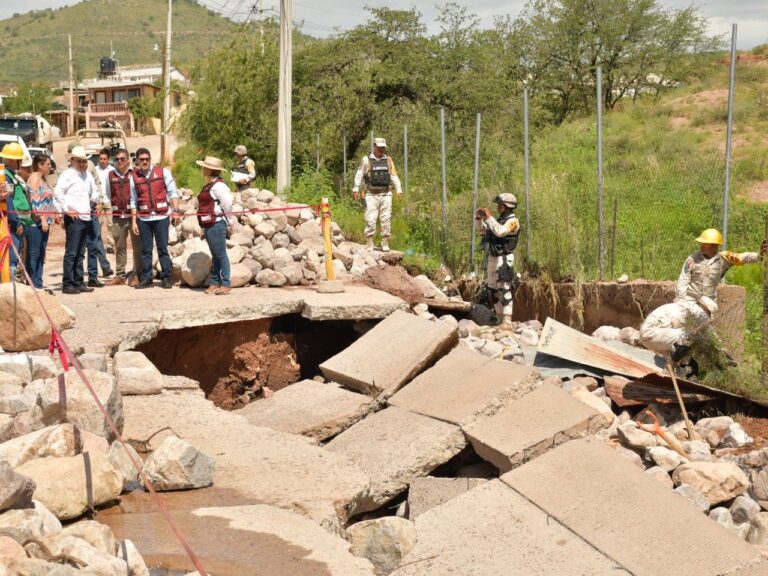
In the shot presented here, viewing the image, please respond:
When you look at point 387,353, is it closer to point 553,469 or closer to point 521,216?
point 553,469

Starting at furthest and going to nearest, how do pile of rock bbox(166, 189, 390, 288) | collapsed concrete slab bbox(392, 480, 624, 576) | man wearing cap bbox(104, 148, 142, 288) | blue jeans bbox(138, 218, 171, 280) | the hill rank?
the hill < pile of rock bbox(166, 189, 390, 288) < man wearing cap bbox(104, 148, 142, 288) < blue jeans bbox(138, 218, 171, 280) < collapsed concrete slab bbox(392, 480, 624, 576)

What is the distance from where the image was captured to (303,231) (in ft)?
40.2

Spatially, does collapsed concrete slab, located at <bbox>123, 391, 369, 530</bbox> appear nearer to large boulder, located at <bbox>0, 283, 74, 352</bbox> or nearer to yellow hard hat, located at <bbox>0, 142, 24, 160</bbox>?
large boulder, located at <bbox>0, 283, 74, 352</bbox>

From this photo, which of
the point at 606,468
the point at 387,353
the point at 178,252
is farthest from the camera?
the point at 178,252

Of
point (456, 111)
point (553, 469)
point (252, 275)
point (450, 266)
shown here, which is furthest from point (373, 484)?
point (456, 111)

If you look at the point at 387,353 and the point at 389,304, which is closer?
the point at 387,353

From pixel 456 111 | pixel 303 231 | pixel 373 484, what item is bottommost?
pixel 373 484

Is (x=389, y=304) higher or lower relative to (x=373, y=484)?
higher

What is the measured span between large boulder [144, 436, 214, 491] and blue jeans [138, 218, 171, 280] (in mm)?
5385

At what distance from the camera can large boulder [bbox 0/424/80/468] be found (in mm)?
5000

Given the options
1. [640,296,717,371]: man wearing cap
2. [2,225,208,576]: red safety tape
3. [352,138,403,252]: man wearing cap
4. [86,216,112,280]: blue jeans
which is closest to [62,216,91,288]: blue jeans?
[86,216,112,280]: blue jeans

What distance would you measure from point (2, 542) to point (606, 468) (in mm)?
3479

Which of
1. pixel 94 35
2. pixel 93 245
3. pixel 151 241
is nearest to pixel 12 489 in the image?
pixel 151 241

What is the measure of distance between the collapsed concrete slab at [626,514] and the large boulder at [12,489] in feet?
9.14
